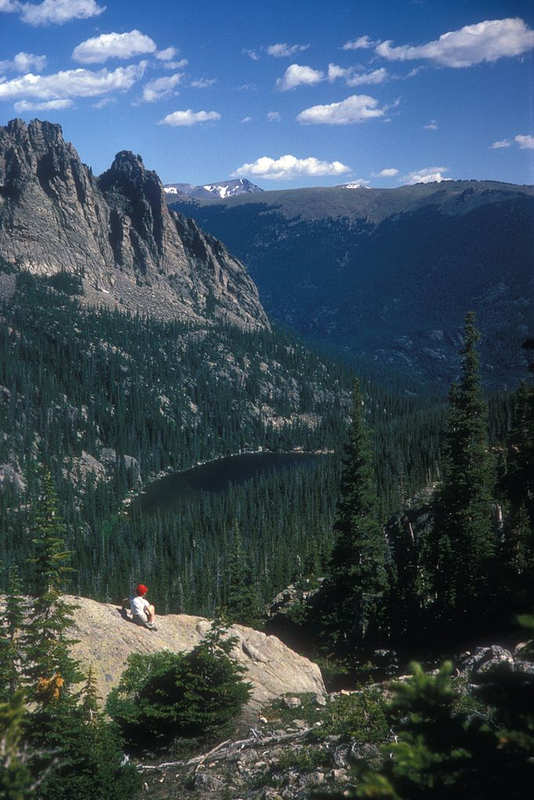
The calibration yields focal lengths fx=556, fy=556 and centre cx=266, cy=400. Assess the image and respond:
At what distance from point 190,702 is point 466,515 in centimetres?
2188

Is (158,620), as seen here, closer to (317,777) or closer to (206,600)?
(317,777)

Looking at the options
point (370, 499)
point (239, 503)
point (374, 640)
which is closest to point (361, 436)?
point (370, 499)

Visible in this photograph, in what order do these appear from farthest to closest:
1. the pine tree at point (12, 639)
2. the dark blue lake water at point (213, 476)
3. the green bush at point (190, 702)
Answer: the dark blue lake water at point (213, 476) < the pine tree at point (12, 639) < the green bush at point (190, 702)

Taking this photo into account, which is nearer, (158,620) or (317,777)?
(317,777)

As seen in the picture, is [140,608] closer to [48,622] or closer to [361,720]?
[48,622]

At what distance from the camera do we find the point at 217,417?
642ft

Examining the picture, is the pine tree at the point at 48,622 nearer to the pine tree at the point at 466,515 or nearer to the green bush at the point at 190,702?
the green bush at the point at 190,702

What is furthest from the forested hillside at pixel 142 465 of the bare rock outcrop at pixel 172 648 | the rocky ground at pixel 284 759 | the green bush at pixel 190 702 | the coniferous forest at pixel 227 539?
the rocky ground at pixel 284 759

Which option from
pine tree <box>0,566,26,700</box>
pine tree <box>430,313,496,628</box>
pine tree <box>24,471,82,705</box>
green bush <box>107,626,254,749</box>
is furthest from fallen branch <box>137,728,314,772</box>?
pine tree <box>430,313,496,628</box>

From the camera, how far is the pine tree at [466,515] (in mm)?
31875

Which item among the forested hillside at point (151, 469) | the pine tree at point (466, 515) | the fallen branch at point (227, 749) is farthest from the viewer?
the forested hillside at point (151, 469)

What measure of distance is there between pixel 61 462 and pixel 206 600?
88.1m

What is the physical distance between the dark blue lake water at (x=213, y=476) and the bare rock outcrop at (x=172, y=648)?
10206 cm

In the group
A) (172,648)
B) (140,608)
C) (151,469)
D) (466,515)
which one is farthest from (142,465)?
(172,648)
